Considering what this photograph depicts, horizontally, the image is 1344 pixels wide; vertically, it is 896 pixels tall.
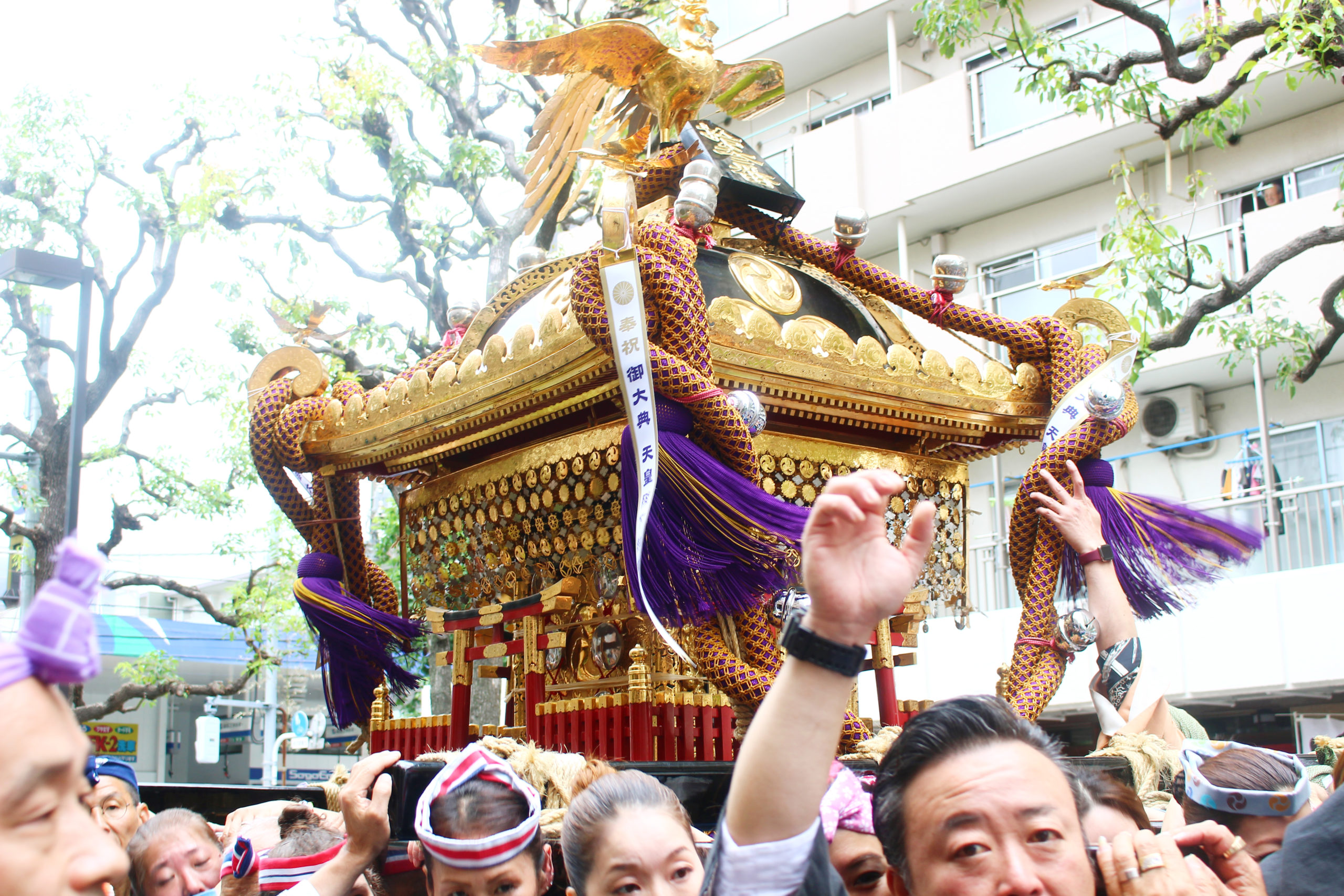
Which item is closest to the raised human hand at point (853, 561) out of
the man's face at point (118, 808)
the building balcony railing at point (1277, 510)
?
the man's face at point (118, 808)

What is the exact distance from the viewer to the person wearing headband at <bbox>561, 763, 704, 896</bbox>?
6.98ft

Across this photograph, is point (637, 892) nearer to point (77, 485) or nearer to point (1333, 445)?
point (77, 485)

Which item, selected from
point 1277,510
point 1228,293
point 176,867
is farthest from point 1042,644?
point 1277,510

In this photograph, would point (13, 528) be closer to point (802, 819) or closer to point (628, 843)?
point (628, 843)

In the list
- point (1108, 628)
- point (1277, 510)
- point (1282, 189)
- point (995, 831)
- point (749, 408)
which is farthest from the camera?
point (1282, 189)

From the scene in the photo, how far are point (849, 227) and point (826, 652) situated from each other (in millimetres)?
3637

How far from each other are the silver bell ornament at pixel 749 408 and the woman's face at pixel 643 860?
1806 mm

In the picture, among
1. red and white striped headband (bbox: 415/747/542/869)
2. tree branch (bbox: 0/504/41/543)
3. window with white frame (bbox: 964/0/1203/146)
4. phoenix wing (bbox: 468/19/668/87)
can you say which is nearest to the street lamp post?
tree branch (bbox: 0/504/41/543)

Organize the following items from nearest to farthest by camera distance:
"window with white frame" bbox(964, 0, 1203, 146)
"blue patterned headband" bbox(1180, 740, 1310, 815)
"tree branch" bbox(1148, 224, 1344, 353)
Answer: "blue patterned headband" bbox(1180, 740, 1310, 815) < "tree branch" bbox(1148, 224, 1344, 353) < "window with white frame" bbox(964, 0, 1203, 146)

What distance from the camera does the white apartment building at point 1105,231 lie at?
1096 centimetres

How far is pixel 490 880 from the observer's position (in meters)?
2.28

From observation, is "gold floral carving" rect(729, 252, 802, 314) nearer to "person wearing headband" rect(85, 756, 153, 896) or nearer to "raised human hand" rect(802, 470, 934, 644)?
"person wearing headband" rect(85, 756, 153, 896)

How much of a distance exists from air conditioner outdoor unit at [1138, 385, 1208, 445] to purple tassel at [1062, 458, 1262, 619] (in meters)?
9.49

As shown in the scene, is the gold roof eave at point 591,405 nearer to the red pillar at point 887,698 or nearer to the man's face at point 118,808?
the red pillar at point 887,698
